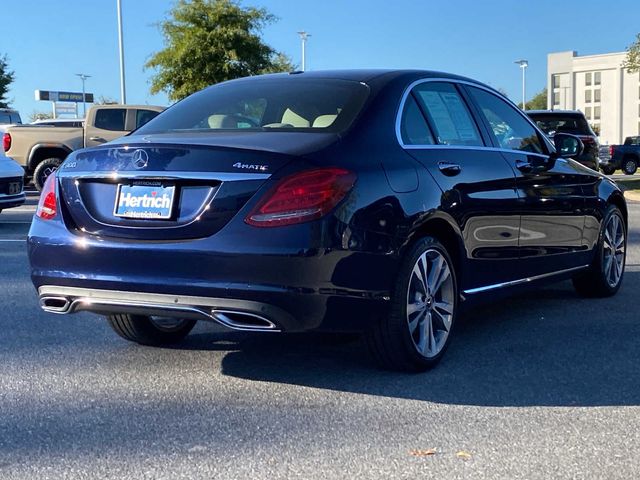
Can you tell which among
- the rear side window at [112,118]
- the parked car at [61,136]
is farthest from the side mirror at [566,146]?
the rear side window at [112,118]

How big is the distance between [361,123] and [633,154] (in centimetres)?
3357

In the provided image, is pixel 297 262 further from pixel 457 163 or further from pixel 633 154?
pixel 633 154

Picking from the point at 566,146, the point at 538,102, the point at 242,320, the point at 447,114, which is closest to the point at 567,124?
the point at 566,146

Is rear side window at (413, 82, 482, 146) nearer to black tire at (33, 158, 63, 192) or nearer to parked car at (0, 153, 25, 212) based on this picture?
parked car at (0, 153, 25, 212)

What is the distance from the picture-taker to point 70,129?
18.4 meters

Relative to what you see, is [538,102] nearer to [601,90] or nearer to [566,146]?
[601,90]

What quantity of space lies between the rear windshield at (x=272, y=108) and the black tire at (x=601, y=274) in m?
2.62

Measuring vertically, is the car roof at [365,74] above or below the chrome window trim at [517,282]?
above

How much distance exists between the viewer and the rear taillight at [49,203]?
4.28 m

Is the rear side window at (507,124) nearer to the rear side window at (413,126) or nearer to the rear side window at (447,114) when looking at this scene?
the rear side window at (447,114)

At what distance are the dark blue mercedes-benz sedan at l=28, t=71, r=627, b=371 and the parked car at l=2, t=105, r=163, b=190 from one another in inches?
543

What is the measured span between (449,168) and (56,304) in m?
2.11

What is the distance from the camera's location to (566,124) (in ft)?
55.4

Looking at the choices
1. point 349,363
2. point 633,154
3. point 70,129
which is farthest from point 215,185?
point 633,154
